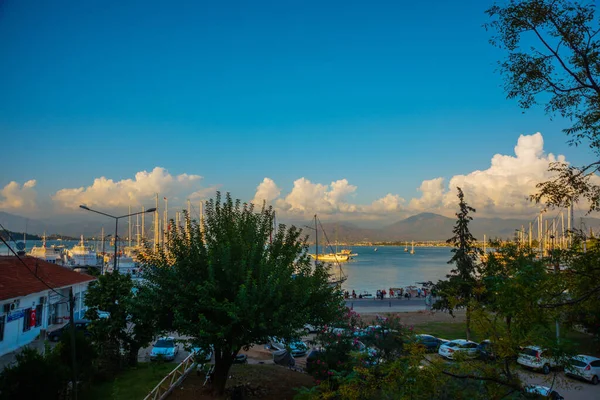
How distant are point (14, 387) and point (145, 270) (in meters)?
5.51

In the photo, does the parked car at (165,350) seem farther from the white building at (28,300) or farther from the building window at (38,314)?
the building window at (38,314)

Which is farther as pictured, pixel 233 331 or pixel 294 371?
pixel 294 371

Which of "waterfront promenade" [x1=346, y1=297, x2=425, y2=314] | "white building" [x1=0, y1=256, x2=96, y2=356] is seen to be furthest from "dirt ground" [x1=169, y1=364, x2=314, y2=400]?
"waterfront promenade" [x1=346, y1=297, x2=425, y2=314]

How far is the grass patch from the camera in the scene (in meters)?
15.8

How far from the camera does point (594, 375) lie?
1900cm

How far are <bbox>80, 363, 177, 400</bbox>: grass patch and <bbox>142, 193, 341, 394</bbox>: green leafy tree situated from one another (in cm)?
339

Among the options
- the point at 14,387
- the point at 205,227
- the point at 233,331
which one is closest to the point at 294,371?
the point at 233,331

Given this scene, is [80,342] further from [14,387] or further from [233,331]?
[233,331]

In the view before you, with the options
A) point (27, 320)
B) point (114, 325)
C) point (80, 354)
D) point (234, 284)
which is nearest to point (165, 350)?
point (114, 325)

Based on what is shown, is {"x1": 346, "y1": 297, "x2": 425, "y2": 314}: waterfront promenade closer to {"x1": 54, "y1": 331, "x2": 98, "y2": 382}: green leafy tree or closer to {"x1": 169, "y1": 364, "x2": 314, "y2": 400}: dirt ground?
{"x1": 169, "y1": 364, "x2": 314, "y2": 400}: dirt ground

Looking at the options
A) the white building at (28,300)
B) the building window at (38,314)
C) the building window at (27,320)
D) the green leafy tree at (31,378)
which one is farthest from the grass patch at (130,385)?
the building window at (38,314)

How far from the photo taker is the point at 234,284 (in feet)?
45.2

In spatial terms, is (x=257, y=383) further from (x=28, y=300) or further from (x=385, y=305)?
(x=385, y=305)

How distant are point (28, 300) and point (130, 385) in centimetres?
1075
